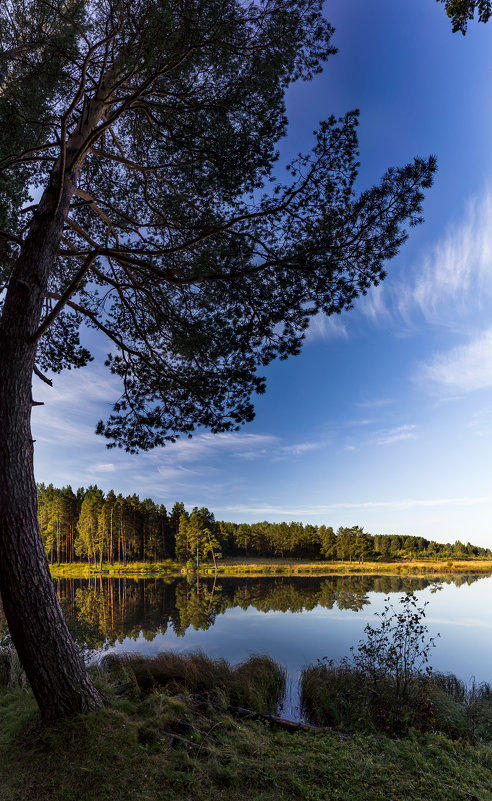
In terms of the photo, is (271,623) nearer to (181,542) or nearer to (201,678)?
(201,678)

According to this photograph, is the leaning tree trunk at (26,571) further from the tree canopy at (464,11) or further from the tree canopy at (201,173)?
the tree canopy at (464,11)

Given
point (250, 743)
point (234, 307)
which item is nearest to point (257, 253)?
point (234, 307)

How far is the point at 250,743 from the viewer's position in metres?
4.02

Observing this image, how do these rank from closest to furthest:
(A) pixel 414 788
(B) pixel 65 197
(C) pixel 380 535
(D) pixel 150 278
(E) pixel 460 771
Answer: (A) pixel 414 788, (E) pixel 460 771, (B) pixel 65 197, (D) pixel 150 278, (C) pixel 380 535

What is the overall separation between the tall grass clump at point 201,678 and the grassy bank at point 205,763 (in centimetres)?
185

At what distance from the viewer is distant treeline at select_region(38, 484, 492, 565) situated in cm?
4609

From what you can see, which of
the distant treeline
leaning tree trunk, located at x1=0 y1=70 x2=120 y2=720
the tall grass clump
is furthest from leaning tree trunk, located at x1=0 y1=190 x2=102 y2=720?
the distant treeline

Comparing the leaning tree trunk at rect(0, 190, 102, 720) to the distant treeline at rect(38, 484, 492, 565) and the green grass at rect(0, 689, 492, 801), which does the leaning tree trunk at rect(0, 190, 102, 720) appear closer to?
the green grass at rect(0, 689, 492, 801)

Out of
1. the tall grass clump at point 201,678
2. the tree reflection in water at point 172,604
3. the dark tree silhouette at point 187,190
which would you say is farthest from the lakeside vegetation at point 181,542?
the dark tree silhouette at point 187,190

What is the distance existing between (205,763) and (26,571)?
2235mm

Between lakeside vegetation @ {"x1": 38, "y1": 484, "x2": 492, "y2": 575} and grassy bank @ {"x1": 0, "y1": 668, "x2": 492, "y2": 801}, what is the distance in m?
38.6

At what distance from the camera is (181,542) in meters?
45.9

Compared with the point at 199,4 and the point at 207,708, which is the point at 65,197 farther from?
the point at 207,708

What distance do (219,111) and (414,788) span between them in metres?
7.91
